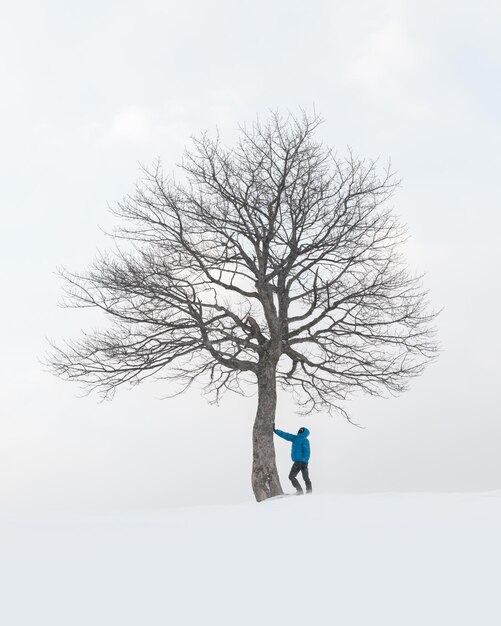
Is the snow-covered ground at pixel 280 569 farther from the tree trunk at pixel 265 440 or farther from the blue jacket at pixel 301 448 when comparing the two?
the tree trunk at pixel 265 440

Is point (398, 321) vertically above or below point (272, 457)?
above

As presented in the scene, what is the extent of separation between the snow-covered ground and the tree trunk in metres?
4.97

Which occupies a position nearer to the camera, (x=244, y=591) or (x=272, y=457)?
(x=244, y=591)

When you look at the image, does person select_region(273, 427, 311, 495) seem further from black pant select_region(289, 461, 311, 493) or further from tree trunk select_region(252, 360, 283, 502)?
tree trunk select_region(252, 360, 283, 502)

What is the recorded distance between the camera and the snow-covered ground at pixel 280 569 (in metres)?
7.55

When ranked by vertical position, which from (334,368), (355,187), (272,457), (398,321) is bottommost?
(272,457)

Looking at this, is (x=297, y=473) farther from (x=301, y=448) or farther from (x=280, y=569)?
(x=280, y=569)

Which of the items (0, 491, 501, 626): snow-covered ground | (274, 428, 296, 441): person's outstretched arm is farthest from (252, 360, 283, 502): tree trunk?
(0, 491, 501, 626): snow-covered ground

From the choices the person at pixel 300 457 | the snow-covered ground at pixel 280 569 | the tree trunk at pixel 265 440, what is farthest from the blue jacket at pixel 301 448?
the snow-covered ground at pixel 280 569

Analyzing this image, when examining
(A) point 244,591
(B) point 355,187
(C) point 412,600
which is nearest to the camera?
(C) point 412,600

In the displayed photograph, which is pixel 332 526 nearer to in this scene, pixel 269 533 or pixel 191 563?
pixel 269 533

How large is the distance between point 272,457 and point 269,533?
7.56 metres

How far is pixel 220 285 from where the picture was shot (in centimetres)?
1922

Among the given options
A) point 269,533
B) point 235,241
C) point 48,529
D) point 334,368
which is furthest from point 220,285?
point 269,533
